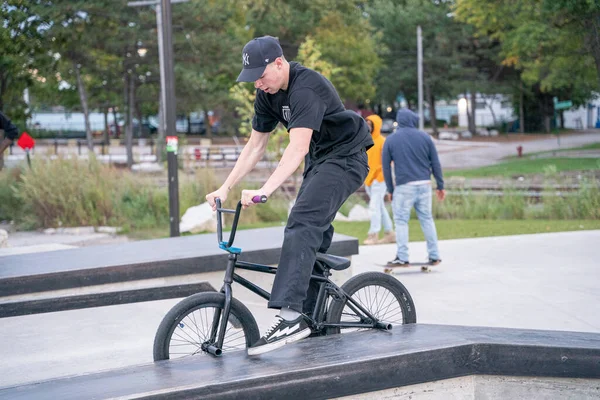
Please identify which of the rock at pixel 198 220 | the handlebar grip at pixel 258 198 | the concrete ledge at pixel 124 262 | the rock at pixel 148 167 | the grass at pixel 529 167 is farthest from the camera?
the rock at pixel 148 167

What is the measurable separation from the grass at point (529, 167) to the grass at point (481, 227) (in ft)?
45.8

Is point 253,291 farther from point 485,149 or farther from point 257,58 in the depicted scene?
point 485,149

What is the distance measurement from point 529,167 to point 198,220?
68.0ft

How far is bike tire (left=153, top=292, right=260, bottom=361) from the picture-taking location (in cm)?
420

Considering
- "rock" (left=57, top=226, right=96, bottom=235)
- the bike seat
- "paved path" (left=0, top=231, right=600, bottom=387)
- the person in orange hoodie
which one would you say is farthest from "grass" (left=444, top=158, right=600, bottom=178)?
the bike seat

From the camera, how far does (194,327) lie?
4.28 metres

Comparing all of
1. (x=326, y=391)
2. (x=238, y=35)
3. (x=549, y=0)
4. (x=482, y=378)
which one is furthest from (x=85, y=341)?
(x=238, y=35)

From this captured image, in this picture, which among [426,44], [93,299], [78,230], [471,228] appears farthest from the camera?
[426,44]

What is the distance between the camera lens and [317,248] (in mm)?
4324

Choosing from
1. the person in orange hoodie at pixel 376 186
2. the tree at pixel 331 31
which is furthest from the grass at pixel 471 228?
→ the tree at pixel 331 31

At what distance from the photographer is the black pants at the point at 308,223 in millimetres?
4219

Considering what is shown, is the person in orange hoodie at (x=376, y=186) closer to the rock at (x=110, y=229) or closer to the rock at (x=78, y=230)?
the rock at (x=110, y=229)

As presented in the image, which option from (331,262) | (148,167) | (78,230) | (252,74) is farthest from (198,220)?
(148,167)

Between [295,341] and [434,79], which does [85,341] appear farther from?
[434,79]
